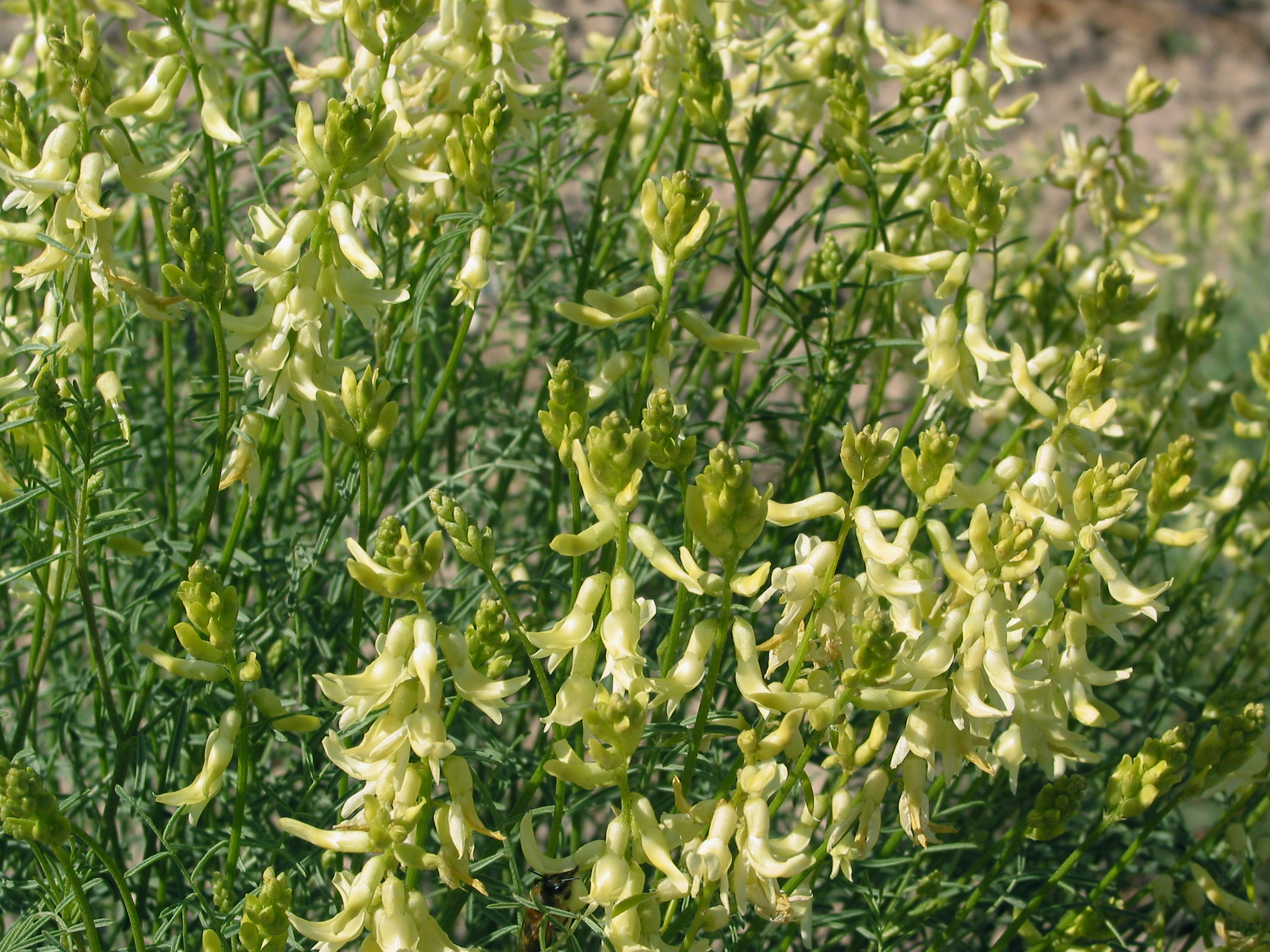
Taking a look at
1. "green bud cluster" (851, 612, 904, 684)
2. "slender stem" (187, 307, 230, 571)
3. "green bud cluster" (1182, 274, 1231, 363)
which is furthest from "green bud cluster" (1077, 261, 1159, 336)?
"slender stem" (187, 307, 230, 571)

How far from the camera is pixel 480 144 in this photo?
1.40m

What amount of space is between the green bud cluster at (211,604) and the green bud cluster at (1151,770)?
3.19 ft

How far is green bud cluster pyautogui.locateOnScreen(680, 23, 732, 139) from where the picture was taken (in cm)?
148

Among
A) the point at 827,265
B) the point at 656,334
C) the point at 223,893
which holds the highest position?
the point at 656,334

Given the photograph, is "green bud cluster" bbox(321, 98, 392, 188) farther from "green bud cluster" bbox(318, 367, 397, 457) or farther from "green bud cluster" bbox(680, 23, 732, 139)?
"green bud cluster" bbox(680, 23, 732, 139)

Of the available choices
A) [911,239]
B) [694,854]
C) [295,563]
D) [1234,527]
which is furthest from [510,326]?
[694,854]

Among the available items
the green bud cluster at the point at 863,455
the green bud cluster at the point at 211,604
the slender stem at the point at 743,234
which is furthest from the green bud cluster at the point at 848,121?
the green bud cluster at the point at 211,604

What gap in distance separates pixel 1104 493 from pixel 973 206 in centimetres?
42

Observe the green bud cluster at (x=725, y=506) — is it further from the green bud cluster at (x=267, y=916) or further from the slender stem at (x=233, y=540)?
the slender stem at (x=233, y=540)

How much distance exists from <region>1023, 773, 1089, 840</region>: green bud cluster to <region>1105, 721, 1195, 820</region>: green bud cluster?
0.16 ft

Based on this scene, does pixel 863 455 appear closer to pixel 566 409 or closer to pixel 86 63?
pixel 566 409

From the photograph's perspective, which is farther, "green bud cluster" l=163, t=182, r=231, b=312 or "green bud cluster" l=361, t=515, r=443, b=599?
"green bud cluster" l=163, t=182, r=231, b=312

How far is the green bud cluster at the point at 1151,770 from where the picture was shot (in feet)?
4.27

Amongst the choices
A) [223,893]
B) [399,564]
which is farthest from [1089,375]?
[223,893]
